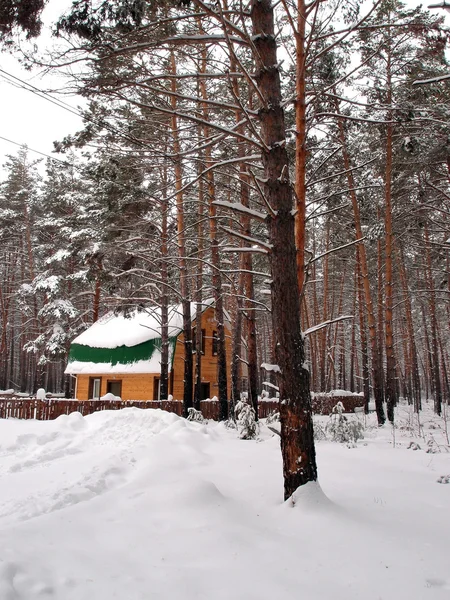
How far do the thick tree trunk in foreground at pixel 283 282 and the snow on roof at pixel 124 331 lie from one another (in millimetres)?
15804

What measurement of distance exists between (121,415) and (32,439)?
2.35 meters

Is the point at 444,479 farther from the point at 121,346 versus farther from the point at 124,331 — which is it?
the point at 124,331

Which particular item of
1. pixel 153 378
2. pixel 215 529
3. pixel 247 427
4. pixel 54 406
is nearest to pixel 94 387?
pixel 153 378

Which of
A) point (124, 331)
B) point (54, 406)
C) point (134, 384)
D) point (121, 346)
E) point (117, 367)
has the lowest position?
point (54, 406)

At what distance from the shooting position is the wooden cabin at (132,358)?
21016 millimetres

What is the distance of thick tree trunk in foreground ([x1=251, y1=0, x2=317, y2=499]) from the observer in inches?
175

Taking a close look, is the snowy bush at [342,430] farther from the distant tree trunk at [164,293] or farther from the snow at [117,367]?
the snow at [117,367]

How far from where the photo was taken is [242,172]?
4.71 metres

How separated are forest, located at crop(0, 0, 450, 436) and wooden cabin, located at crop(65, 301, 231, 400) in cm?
199

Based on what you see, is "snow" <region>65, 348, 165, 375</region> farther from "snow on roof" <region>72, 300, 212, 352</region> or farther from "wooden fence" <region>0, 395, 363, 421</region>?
"wooden fence" <region>0, 395, 363, 421</region>

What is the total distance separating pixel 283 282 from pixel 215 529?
2.60 metres

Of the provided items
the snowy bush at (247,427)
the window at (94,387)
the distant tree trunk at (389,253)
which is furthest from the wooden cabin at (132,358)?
the snowy bush at (247,427)

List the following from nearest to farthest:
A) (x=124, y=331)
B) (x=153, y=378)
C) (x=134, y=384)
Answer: (x=153, y=378) < (x=134, y=384) < (x=124, y=331)

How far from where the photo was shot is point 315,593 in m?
2.72
